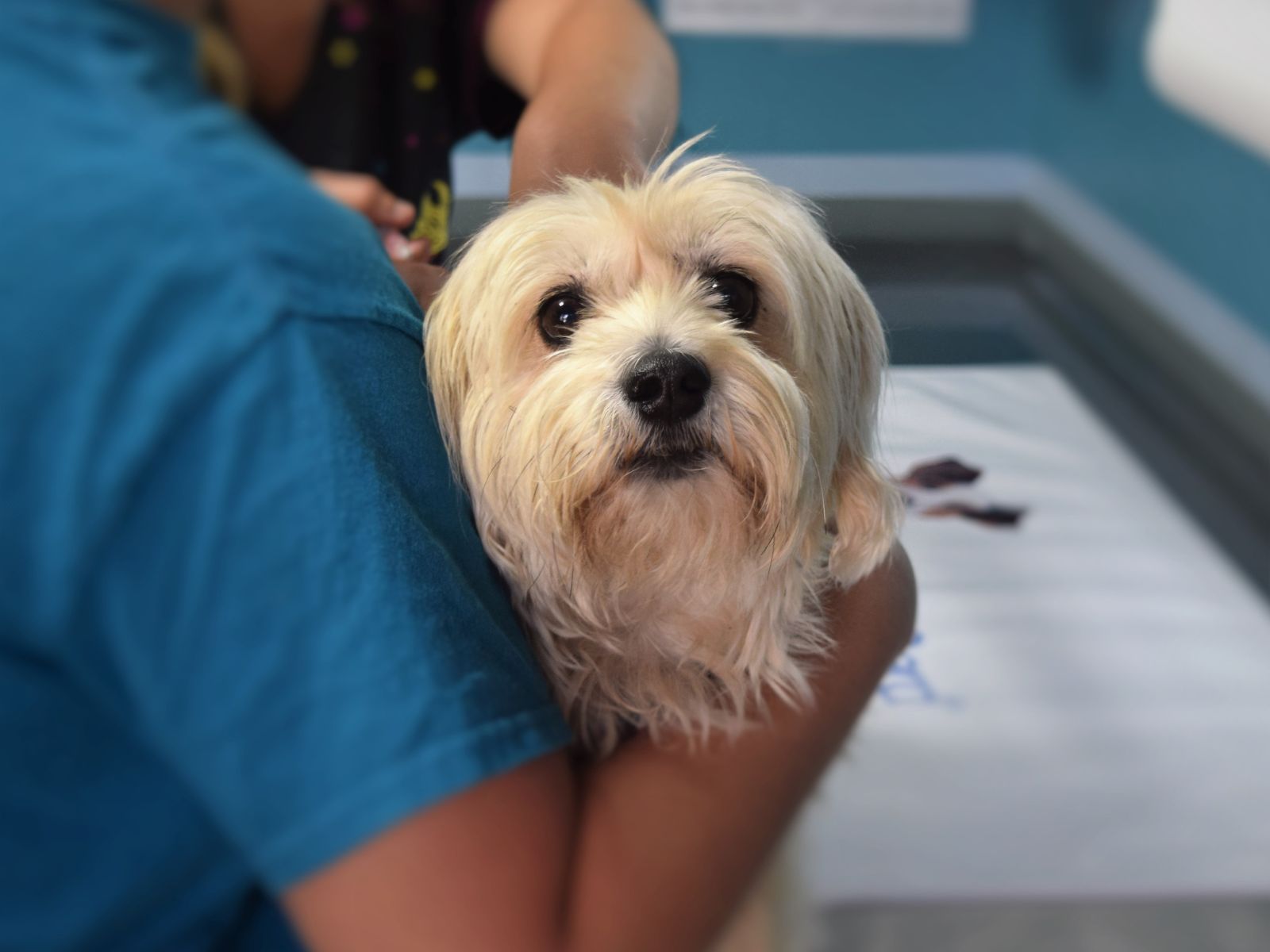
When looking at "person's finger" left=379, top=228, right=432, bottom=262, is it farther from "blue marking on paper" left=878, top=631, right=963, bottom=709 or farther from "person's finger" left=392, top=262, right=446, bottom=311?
"blue marking on paper" left=878, top=631, right=963, bottom=709

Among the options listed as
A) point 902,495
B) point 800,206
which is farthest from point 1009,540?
point 800,206

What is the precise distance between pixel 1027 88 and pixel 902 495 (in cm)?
25

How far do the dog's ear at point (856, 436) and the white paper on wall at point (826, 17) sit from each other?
0.15m

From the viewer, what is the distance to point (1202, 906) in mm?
641

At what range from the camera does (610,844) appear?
47 cm

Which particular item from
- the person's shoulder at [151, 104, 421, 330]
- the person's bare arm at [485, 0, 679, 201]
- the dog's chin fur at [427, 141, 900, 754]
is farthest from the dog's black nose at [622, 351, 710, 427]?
the person's shoulder at [151, 104, 421, 330]

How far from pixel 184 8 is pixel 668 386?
32 cm

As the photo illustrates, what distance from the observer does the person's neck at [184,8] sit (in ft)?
0.84

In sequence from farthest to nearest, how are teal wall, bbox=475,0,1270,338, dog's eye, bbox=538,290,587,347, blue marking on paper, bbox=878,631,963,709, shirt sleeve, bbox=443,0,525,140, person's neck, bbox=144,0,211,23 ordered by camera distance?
blue marking on paper, bbox=878,631,963,709 < dog's eye, bbox=538,290,587,347 < teal wall, bbox=475,0,1270,338 < shirt sleeve, bbox=443,0,525,140 < person's neck, bbox=144,0,211,23

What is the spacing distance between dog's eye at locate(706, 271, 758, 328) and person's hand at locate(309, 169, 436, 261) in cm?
23

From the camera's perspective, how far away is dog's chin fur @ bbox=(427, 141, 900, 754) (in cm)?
56

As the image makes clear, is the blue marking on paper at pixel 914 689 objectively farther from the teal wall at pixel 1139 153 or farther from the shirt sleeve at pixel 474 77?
the shirt sleeve at pixel 474 77

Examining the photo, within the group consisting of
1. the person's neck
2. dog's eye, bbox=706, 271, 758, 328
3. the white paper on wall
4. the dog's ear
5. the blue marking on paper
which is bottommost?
the blue marking on paper

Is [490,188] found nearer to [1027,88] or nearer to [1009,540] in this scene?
[1027,88]
